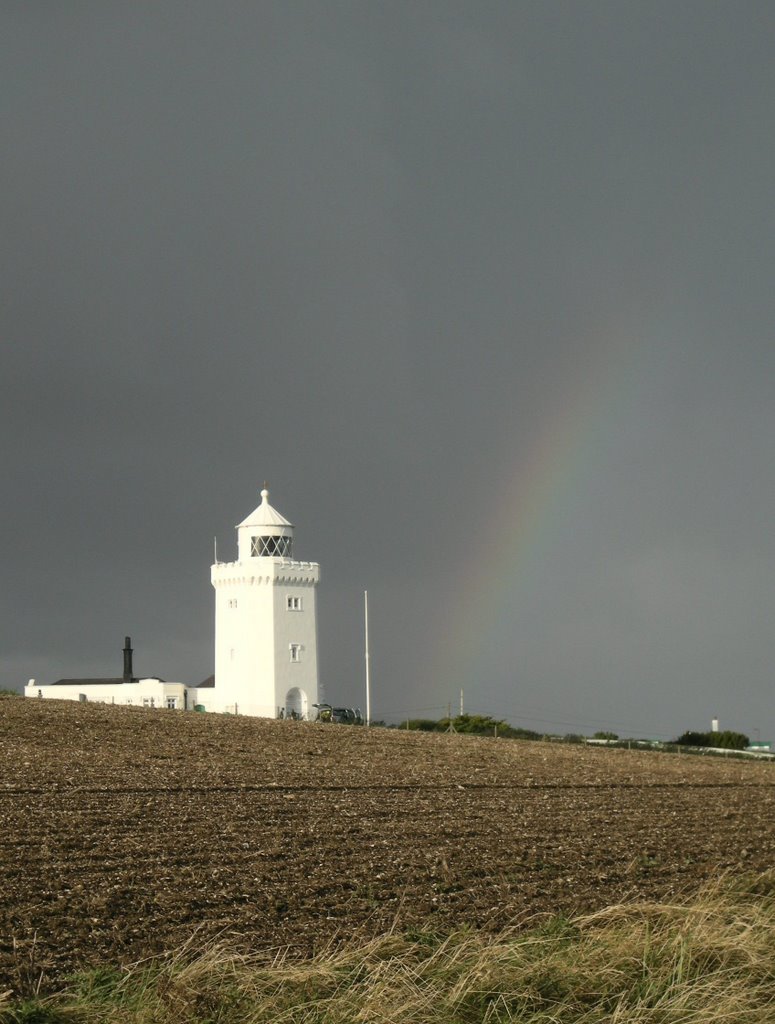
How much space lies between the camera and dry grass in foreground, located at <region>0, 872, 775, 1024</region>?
1335 centimetres

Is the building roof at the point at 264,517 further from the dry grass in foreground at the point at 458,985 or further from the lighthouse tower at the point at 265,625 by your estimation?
the dry grass in foreground at the point at 458,985

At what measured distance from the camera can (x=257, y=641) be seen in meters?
83.3

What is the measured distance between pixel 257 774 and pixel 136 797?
5.91m

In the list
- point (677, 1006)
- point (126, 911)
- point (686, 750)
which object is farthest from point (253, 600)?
point (677, 1006)

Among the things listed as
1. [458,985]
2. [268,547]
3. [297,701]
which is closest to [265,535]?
[268,547]

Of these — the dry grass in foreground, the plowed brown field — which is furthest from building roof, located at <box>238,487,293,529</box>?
the dry grass in foreground

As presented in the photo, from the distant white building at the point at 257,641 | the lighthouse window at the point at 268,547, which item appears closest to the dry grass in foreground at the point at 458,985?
the distant white building at the point at 257,641

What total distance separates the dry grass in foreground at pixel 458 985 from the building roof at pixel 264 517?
232 ft

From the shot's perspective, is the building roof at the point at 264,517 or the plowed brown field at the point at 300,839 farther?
the building roof at the point at 264,517

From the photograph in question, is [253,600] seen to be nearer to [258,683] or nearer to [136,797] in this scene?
[258,683]

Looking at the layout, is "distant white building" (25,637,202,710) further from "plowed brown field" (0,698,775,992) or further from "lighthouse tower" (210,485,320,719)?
"plowed brown field" (0,698,775,992)

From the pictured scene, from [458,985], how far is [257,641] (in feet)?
230

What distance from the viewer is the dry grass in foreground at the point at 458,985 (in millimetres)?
13352

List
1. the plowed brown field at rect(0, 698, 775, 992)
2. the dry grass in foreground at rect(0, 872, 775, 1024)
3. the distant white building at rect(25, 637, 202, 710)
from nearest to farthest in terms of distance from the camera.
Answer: the dry grass in foreground at rect(0, 872, 775, 1024), the plowed brown field at rect(0, 698, 775, 992), the distant white building at rect(25, 637, 202, 710)
